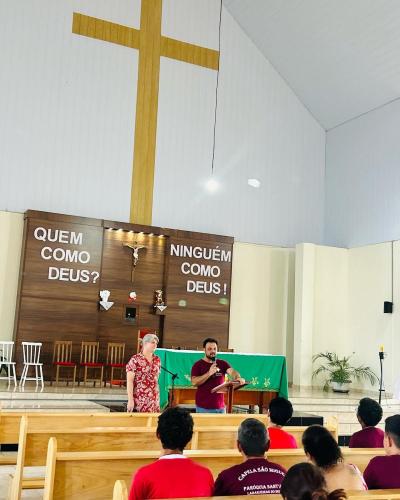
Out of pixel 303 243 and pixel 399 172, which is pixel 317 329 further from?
pixel 399 172

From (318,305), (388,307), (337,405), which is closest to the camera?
(337,405)

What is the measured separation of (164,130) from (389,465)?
1060 cm

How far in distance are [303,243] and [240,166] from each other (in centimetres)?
225

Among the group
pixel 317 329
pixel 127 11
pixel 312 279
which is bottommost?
pixel 317 329

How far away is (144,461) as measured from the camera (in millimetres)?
2848

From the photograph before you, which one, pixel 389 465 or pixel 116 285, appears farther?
pixel 116 285

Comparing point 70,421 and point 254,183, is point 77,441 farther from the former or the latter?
point 254,183

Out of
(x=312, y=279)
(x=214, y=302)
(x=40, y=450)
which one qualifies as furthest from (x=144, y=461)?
(x=312, y=279)

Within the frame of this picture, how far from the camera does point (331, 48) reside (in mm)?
12195

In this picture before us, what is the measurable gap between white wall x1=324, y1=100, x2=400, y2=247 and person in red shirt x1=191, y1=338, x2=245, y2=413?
758 centimetres

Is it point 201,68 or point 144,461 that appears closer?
point 144,461

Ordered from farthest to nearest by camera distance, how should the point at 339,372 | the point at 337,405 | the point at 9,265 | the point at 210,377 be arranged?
1. the point at 339,372
2. the point at 9,265
3. the point at 337,405
4. the point at 210,377

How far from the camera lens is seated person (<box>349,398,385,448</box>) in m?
3.83

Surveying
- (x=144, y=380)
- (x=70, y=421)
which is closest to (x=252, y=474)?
(x=70, y=421)
